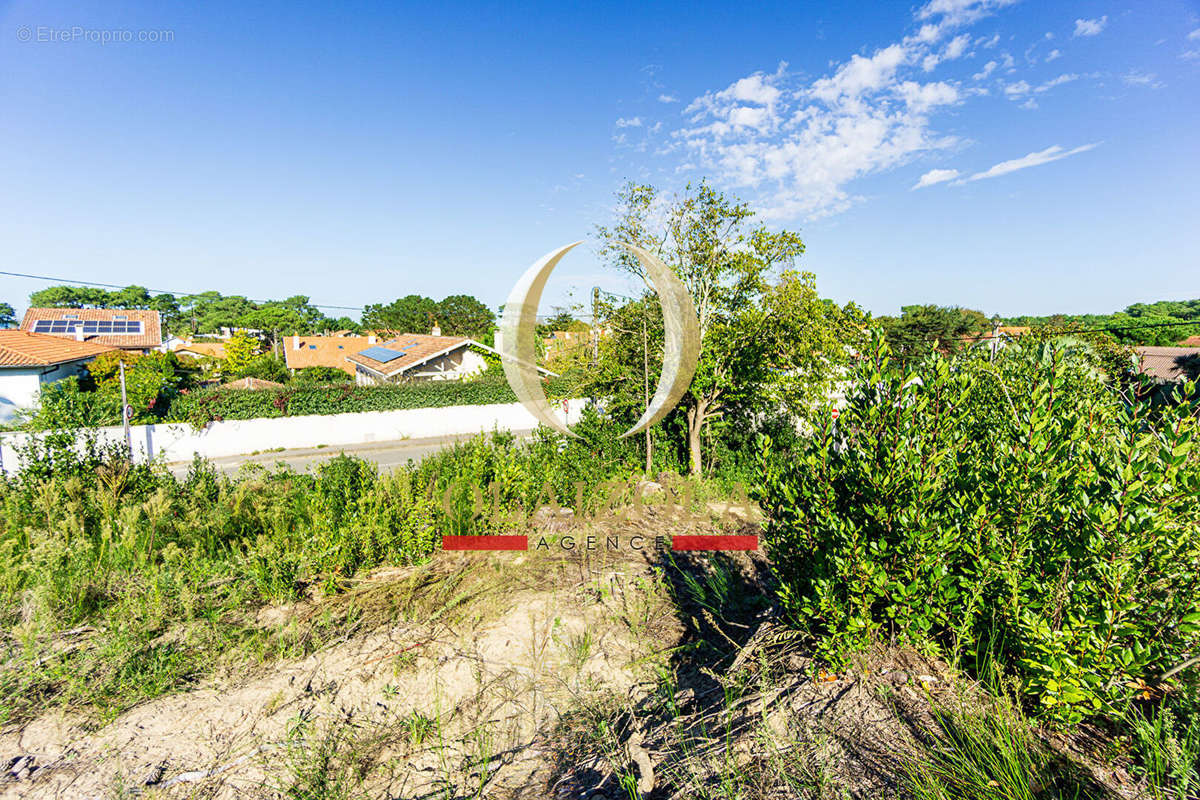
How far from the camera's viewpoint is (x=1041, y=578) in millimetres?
2492

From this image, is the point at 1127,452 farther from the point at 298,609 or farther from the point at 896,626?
the point at 298,609

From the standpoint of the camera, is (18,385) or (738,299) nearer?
(738,299)

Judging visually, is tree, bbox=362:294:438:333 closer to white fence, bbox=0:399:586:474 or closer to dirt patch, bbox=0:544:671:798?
white fence, bbox=0:399:586:474

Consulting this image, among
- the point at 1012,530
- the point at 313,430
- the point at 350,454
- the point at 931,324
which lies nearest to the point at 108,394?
the point at 313,430

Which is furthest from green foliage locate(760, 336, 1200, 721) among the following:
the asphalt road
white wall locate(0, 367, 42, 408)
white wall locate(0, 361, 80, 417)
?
white wall locate(0, 367, 42, 408)

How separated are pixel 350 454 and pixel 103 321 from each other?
110 feet

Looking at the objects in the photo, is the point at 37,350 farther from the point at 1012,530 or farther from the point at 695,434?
the point at 1012,530

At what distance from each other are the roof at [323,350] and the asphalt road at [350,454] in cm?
2092

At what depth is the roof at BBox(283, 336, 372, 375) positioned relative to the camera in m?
37.8

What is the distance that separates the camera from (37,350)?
17.9 metres

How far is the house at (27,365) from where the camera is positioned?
15922mm

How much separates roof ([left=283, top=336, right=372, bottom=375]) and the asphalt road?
2092 cm

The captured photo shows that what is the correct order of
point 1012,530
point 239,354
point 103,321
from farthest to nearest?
point 103,321
point 239,354
point 1012,530

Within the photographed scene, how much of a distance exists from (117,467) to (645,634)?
7810 millimetres
